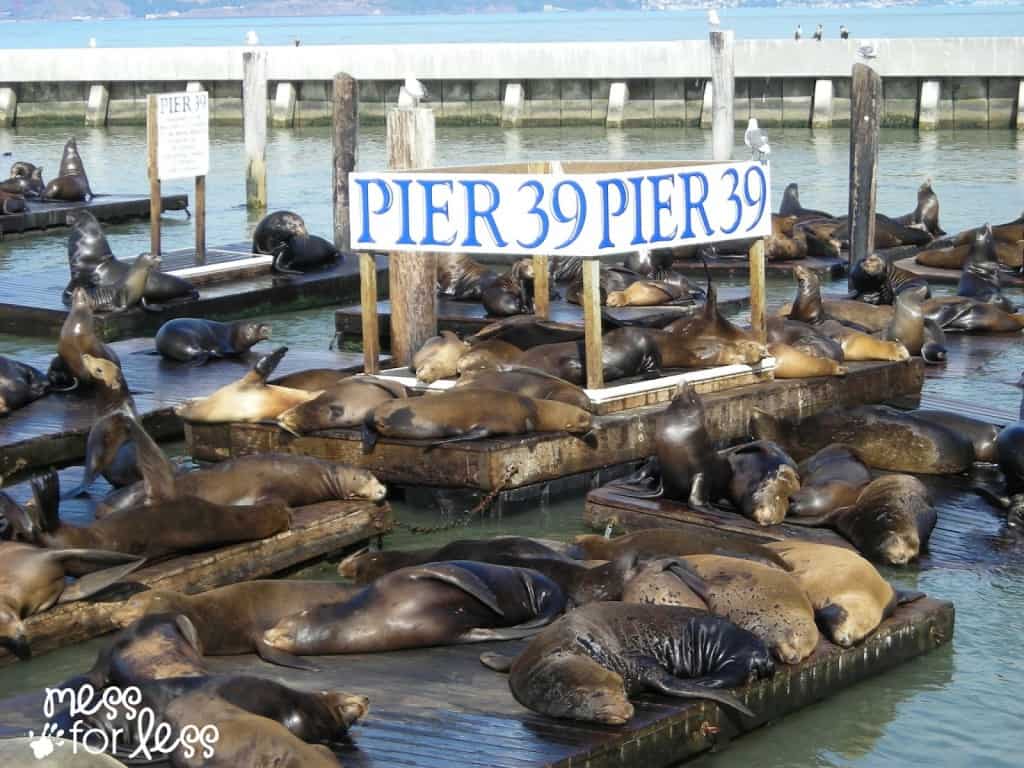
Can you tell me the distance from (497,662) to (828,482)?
242 cm

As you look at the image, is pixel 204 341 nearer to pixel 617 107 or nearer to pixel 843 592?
pixel 843 592

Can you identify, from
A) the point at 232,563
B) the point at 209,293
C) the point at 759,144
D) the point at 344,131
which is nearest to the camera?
the point at 232,563

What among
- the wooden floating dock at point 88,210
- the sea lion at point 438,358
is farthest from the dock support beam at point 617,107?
the sea lion at point 438,358

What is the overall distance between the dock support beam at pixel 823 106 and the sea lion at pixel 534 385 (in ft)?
73.0

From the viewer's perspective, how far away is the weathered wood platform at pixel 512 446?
766cm

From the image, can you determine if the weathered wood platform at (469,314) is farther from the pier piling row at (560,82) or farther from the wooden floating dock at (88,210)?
the pier piling row at (560,82)

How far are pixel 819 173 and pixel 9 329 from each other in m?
14.2

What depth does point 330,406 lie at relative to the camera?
818 cm

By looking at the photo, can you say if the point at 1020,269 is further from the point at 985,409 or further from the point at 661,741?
the point at 661,741

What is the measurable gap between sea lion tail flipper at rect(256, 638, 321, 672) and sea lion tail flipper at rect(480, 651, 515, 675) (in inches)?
19.1

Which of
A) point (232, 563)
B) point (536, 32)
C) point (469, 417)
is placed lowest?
point (232, 563)

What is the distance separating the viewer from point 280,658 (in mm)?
5156

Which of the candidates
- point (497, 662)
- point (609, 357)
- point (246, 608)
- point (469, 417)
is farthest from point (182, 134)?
point (497, 662)

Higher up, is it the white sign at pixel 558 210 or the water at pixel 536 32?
the water at pixel 536 32
